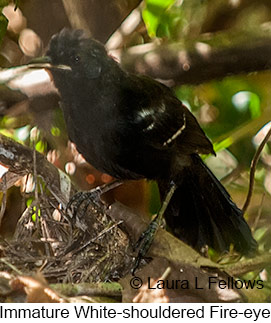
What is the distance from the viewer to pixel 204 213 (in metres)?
1.86

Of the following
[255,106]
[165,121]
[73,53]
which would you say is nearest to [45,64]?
[73,53]

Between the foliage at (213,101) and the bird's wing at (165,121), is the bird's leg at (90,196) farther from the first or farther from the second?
the bird's wing at (165,121)

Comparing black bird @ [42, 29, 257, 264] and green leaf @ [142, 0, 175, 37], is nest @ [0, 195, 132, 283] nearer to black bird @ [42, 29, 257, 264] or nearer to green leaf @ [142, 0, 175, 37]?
black bird @ [42, 29, 257, 264]

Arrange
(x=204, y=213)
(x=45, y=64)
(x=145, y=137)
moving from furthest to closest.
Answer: (x=204, y=213) → (x=145, y=137) → (x=45, y=64)

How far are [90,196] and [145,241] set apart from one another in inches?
8.0

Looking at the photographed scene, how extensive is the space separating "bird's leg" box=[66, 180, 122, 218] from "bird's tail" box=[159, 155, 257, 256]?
0.14 meters

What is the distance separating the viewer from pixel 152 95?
176 centimetres

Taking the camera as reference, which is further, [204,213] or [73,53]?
[204,213]

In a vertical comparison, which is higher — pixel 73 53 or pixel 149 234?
pixel 73 53

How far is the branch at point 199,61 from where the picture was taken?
180 cm

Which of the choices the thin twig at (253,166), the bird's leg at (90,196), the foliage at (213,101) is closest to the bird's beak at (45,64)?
the foliage at (213,101)

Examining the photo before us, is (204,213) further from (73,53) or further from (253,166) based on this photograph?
(73,53)

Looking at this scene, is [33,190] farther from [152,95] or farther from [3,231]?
[152,95]

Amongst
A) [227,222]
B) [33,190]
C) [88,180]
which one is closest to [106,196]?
[88,180]
